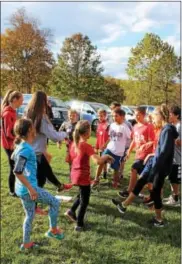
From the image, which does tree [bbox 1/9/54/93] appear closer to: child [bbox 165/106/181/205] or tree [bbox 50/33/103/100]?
tree [bbox 50/33/103/100]

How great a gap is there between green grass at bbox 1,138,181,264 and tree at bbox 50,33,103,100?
172 centimetres

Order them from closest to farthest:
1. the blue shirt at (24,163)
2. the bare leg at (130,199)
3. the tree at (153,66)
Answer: the tree at (153,66)
the blue shirt at (24,163)
the bare leg at (130,199)

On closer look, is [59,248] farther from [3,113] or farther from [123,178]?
[123,178]

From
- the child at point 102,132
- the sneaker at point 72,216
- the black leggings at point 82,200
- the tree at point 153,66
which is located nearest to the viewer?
the tree at point 153,66

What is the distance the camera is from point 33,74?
532 centimetres

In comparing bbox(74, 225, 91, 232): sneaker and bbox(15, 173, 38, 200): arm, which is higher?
bbox(15, 173, 38, 200): arm

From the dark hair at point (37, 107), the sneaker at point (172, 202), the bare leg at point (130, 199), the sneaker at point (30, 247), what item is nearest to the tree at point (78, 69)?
the dark hair at point (37, 107)

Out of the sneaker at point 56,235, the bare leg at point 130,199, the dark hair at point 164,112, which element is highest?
the dark hair at point 164,112

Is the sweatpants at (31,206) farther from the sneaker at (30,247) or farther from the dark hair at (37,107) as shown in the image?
the dark hair at (37,107)

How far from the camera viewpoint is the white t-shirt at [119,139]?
20.1 ft

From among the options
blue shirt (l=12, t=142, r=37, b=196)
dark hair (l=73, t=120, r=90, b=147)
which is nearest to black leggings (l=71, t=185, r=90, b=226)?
dark hair (l=73, t=120, r=90, b=147)

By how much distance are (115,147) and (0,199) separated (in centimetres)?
214

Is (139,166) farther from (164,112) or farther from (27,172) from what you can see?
(27,172)

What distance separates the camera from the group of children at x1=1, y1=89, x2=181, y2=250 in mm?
3664
